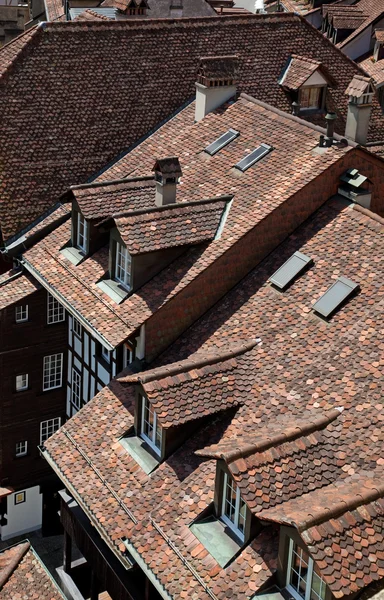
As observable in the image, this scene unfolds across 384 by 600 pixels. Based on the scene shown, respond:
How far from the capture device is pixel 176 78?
4103 cm

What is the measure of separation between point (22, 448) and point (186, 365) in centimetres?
1482

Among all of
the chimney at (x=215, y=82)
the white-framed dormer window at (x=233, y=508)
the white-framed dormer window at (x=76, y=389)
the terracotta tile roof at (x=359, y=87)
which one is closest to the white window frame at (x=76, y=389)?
the white-framed dormer window at (x=76, y=389)

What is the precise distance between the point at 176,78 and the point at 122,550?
22.1 metres

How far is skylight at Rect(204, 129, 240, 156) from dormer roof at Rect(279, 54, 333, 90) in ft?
23.6

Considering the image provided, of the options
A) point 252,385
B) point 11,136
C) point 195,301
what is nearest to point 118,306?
point 195,301

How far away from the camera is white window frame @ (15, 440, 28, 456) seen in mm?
39438

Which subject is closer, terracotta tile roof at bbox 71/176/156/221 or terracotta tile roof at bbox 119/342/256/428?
terracotta tile roof at bbox 119/342/256/428

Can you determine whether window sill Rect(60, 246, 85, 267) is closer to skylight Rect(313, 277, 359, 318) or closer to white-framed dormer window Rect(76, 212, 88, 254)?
white-framed dormer window Rect(76, 212, 88, 254)

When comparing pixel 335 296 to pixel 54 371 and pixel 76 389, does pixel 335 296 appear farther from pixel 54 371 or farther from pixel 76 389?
pixel 54 371

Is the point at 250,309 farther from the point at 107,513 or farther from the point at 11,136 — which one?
the point at 11,136

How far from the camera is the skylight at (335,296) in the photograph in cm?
2781

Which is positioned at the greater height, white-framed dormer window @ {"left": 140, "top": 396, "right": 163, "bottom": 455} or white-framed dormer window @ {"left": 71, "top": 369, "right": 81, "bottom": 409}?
white-framed dormer window @ {"left": 140, "top": 396, "right": 163, "bottom": 455}

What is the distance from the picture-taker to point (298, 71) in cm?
4284

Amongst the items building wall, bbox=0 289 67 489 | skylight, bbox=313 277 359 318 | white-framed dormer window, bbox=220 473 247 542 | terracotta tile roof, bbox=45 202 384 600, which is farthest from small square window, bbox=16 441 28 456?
white-framed dormer window, bbox=220 473 247 542
